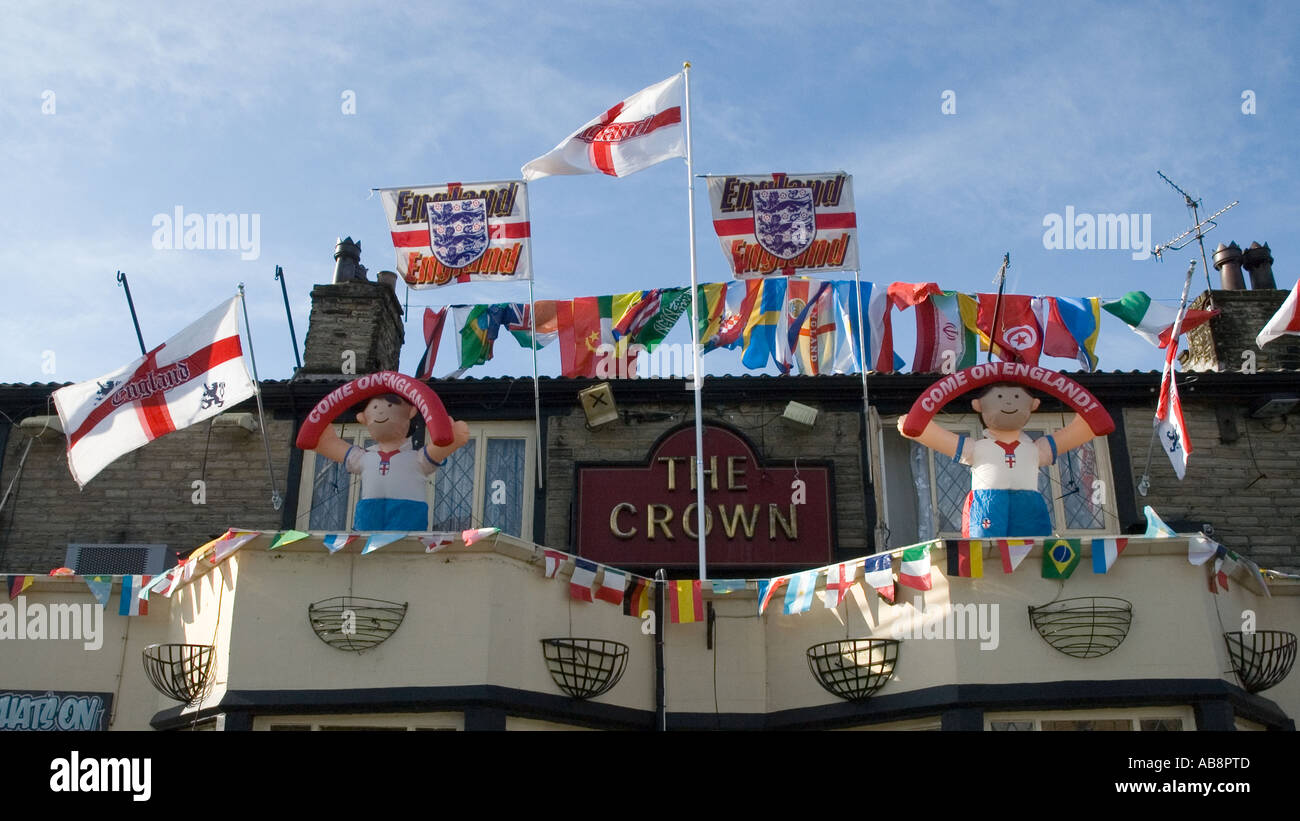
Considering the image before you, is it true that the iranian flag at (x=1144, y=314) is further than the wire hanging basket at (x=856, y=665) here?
Yes

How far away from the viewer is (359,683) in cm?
970

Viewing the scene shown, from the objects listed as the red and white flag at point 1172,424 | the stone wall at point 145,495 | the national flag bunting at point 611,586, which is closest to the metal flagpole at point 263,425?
the stone wall at point 145,495

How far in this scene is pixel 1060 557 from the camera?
9.73m

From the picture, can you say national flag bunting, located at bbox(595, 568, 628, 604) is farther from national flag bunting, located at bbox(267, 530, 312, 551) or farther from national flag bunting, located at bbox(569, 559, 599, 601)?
national flag bunting, located at bbox(267, 530, 312, 551)

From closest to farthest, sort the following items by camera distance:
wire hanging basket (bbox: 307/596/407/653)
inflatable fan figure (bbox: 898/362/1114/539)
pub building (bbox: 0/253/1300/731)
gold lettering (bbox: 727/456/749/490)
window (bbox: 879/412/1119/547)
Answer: pub building (bbox: 0/253/1300/731) < wire hanging basket (bbox: 307/596/407/653) < inflatable fan figure (bbox: 898/362/1114/539) < window (bbox: 879/412/1119/547) < gold lettering (bbox: 727/456/749/490)

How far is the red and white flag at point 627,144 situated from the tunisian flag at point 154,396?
3912mm

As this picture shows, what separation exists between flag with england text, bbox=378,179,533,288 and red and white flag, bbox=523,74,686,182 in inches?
23.3

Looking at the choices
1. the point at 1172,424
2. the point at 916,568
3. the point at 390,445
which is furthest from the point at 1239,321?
the point at 390,445

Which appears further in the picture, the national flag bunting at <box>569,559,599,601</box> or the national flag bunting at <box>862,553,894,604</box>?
the national flag bunting at <box>569,559,599,601</box>

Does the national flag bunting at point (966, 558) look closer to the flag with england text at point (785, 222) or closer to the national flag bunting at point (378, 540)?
the national flag bunting at point (378, 540)

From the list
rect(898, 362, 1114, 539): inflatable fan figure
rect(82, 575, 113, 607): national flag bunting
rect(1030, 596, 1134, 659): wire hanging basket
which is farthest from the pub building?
rect(898, 362, 1114, 539): inflatable fan figure

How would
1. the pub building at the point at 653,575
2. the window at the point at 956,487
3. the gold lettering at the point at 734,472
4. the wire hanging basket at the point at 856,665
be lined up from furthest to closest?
the gold lettering at the point at 734,472 → the window at the point at 956,487 → the wire hanging basket at the point at 856,665 → the pub building at the point at 653,575

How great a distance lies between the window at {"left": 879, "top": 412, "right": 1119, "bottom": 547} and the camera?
13180 millimetres

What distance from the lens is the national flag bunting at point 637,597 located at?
10766mm
